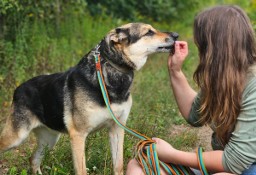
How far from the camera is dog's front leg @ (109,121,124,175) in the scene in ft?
14.3

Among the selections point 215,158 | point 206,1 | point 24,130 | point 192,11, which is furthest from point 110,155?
point 206,1

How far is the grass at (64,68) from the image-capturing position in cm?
462

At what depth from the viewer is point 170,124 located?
6.12m

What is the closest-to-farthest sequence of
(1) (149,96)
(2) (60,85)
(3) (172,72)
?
(3) (172,72), (2) (60,85), (1) (149,96)

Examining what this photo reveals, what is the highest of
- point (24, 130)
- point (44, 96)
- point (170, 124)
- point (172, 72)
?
point (172, 72)

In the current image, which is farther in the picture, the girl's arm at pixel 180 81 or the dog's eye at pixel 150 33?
the dog's eye at pixel 150 33

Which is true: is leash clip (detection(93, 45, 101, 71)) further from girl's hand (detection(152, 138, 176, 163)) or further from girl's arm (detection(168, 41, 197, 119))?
girl's hand (detection(152, 138, 176, 163))

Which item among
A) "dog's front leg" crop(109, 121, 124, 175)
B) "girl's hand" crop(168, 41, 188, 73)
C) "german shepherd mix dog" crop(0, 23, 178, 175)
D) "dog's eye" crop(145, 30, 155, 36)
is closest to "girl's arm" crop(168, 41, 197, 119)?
"girl's hand" crop(168, 41, 188, 73)

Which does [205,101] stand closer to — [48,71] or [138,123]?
[138,123]

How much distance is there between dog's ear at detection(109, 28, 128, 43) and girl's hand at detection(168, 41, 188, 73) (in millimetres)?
632

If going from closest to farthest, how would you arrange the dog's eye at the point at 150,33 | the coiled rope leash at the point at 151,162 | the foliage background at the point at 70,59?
the coiled rope leash at the point at 151,162 < the dog's eye at the point at 150,33 < the foliage background at the point at 70,59

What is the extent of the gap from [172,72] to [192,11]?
10.5 m

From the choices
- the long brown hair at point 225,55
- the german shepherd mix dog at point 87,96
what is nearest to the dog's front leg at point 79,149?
the german shepherd mix dog at point 87,96

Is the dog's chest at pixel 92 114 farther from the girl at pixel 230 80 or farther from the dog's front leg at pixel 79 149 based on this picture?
the girl at pixel 230 80
